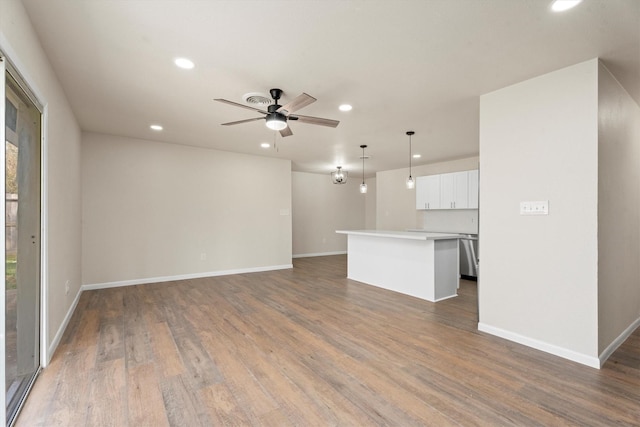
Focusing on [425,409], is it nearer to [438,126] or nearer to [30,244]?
[30,244]

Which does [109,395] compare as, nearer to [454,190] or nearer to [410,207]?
[454,190]

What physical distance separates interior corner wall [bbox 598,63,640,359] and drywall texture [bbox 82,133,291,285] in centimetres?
530

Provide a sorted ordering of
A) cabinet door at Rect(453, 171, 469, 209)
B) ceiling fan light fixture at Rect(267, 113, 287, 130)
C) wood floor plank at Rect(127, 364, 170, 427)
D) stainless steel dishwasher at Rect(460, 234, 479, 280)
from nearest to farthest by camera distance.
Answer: wood floor plank at Rect(127, 364, 170, 427)
ceiling fan light fixture at Rect(267, 113, 287, 130)
stainless steel dishwasher at Rect(460, 234, 479, 280)
cabinet door at Rect(453, 171, 469, 209)

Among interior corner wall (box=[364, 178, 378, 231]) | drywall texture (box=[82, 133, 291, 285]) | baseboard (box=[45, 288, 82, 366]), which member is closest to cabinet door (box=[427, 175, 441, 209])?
interior corner wall (box=[364, 178, 378, 231])

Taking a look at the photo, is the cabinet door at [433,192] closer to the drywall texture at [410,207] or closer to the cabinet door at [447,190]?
the cabinet door at [447,190]

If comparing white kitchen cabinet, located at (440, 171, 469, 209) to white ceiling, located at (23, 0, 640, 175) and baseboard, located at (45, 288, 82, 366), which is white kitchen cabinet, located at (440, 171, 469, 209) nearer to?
white ceiling, located at (23, 0, 640, 175)

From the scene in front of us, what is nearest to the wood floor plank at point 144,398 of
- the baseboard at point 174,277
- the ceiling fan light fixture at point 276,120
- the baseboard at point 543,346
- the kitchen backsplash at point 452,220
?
the ceiling fan light fixture at point 276,120

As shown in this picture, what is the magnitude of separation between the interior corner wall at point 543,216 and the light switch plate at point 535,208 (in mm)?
35

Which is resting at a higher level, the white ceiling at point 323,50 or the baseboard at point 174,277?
the white ceiling at point 323,50

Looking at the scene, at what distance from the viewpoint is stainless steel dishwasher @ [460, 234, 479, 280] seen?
553 centimetres

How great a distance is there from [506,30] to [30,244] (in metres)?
3.87

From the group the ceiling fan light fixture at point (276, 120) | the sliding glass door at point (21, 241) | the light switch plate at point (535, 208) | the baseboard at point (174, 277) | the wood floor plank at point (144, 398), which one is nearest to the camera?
the wood floor plank at point (144, 398)

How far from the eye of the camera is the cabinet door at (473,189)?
5.86 m

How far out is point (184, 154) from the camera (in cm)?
545
